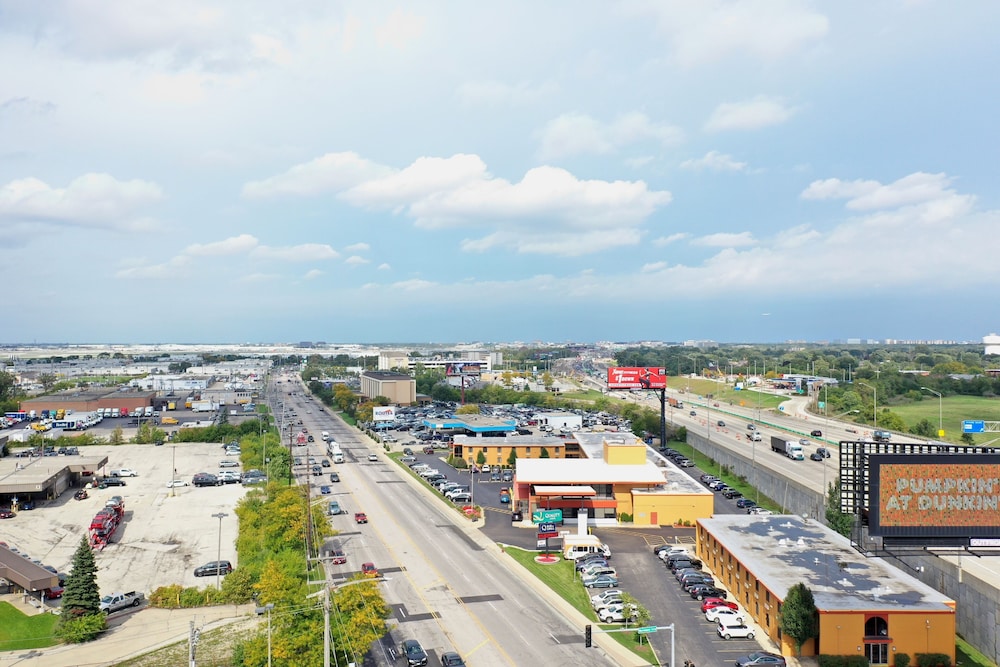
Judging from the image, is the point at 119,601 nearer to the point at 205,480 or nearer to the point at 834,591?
the point at 205,480

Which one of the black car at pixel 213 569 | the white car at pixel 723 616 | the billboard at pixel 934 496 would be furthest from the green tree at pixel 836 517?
the black car at pixel 213 569

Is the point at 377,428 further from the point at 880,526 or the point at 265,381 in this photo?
the point at 265,381

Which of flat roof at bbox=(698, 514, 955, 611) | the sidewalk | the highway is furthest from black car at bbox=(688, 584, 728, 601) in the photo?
the sidewalk

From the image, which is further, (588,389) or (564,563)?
(588,389)

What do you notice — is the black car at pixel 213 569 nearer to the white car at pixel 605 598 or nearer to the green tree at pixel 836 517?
the white car at pixel 605 598

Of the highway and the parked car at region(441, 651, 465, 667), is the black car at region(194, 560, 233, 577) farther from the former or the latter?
the parked car at region(441, 651, 465, 667)

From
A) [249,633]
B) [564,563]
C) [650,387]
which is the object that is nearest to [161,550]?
[249,633]

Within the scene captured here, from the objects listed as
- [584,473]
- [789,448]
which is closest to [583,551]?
[584,473]
